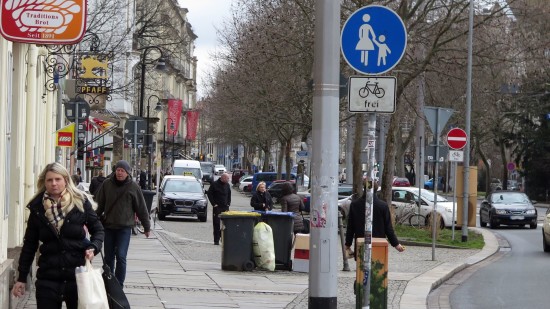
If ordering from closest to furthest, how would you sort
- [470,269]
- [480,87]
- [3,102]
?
[3,102] → [470,269] → [480,87]

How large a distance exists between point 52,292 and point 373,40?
448 cm

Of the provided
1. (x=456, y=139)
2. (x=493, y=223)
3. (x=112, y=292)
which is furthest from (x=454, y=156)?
(x=112, y=292)

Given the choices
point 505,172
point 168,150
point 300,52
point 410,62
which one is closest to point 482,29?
point 410,62

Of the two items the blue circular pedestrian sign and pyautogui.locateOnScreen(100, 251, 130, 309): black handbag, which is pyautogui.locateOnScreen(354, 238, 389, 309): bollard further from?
pyautogui.locateOnScreen(100, 251, 130, 309): black handbag

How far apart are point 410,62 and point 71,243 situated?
25.2 m

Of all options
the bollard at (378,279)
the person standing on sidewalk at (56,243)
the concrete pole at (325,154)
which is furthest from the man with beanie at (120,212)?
the person standing on sidewalk at (56,243)

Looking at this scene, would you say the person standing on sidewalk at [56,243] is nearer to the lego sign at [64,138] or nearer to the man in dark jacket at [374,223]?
the man in dark jacket at [374,223]

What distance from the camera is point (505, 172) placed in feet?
265

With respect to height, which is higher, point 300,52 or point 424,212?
point 300,52

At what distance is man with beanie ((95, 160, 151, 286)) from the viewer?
537 inches

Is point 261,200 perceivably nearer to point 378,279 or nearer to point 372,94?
point 378,279

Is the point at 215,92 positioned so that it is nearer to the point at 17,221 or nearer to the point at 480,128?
the point at 480,128

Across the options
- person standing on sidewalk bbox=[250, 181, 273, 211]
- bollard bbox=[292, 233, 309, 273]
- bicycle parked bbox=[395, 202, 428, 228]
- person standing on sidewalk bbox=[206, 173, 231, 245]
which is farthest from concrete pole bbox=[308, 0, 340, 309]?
bicycle parked bbox=[395, 202, 428, 228]

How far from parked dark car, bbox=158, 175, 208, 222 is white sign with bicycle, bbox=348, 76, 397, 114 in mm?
28348
